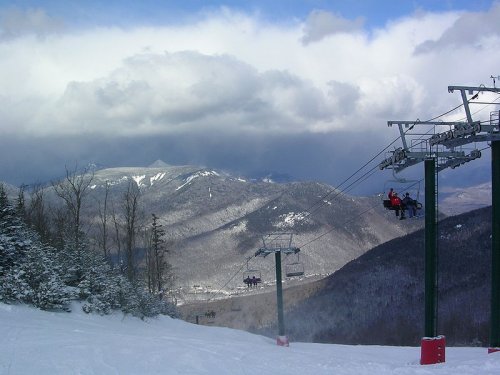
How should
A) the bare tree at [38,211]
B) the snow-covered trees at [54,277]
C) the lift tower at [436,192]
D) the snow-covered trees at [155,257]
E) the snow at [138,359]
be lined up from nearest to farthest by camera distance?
the snow at [138,359] → the lift tower at [436,192] → the snow-covered trees at [54,277] → the bare tree at [38,211] → the snow-covered trees at [155,257]

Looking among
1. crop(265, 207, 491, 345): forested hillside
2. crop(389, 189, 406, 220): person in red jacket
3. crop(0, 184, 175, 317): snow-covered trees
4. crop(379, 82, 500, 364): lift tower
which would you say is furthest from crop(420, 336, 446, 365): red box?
crop(265, 207, 491, 345): forested hillside

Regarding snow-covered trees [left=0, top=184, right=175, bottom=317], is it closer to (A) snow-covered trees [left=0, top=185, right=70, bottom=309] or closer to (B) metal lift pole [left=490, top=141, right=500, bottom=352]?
(A) snow-covered trees [left=0, top=185, right=70, bottom=309]

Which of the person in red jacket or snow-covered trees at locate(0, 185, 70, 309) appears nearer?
the person in red jacket

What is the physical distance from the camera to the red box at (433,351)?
63.3 feet

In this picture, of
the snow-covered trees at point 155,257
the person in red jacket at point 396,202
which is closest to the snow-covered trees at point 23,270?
the person in red jacket at point 396,202

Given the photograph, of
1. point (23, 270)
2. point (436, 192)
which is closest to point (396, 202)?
point (436, 192)

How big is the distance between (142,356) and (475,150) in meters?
14.6

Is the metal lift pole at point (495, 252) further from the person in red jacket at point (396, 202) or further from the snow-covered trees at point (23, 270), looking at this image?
the snow-covered trees at point (23, 270)

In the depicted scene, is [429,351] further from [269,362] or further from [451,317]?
[451,317]

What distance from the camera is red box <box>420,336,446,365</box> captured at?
19281 millimetres

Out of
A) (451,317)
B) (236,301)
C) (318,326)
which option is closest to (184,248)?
(236,301)

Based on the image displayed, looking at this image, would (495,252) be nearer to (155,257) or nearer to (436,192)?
(436,192)

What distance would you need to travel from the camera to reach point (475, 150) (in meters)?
21.0

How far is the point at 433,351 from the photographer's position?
63.5ft
